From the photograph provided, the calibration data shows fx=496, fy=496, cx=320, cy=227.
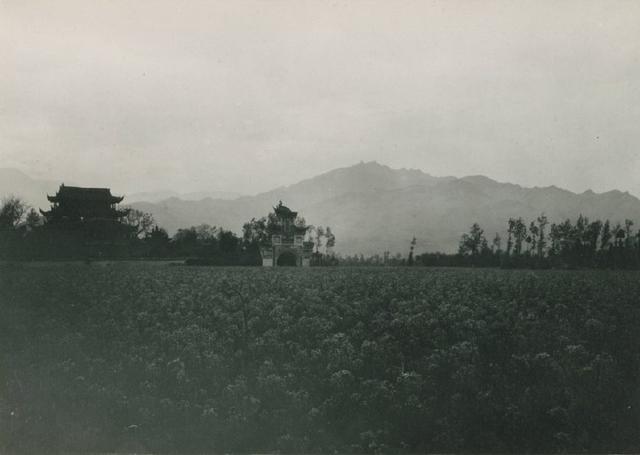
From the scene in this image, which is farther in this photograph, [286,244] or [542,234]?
[542,234]

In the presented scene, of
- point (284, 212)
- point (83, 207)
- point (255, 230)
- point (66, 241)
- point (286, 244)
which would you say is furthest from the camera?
point (255, 230)

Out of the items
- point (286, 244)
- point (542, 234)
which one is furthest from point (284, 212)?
point (542, 234)

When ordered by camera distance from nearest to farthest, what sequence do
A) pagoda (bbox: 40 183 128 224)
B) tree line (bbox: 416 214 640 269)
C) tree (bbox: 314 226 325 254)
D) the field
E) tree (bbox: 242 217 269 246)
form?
the field < pagoda (bbox: 40 183 128 224) < tree line (bbox: 416 214 640 269) < tree (bbox: 242 217 269 246) < tree (bbox: 314 226 325 254)

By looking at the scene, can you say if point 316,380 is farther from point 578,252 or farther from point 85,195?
point 578,252

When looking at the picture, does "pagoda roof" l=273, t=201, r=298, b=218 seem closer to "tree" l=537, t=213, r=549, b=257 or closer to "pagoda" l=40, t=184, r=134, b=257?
"pagoda" l=40, t=184, r=134, b=257

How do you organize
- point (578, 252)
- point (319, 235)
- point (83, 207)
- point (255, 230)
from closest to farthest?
point (83, 207) < point (578, 252) < point (255, 230) < point (319, 235)

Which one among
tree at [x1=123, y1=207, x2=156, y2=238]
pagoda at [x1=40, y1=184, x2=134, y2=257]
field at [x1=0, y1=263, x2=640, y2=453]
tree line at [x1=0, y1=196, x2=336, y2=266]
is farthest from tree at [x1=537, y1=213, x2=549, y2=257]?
field at [x1=0, y1=263, x2=640, y2=453]

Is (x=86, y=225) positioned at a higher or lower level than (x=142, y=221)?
lower

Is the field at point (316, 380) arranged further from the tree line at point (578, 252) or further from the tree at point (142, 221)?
the tree line at point (578, 252)
